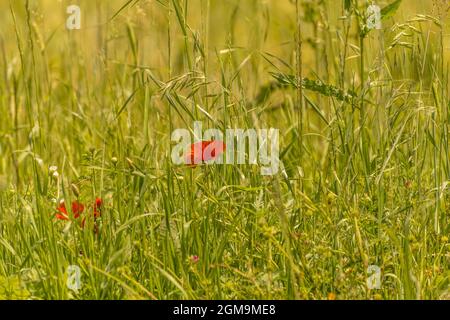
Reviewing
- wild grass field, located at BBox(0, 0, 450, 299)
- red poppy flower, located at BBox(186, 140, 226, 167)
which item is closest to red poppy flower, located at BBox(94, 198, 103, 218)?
wild grass field, located at BBox(0, 0, 450, 299)

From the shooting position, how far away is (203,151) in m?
3.05

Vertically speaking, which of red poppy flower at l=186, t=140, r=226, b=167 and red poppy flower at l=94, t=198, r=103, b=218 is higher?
red poppy flower at l=186, t=140, r=226, b=167

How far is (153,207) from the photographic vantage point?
322 centimetres

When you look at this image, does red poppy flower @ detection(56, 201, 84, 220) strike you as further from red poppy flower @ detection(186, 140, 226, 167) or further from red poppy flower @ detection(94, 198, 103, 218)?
red poppy flower @ detection(186, 140, 226, 167)

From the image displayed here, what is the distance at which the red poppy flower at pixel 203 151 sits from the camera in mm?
3043

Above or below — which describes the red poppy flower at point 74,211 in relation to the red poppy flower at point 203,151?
below

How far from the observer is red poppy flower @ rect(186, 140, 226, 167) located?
9.98 ft

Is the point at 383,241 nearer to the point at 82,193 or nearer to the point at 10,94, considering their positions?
the point at 82,193

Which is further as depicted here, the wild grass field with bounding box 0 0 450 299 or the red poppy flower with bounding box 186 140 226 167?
the red poppy flower with bounding box 186 140 226 167

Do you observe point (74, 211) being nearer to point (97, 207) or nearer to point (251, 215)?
point (97, 207)

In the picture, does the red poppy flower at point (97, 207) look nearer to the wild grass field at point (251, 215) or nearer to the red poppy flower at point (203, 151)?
the wild grass field at point (251, 215)

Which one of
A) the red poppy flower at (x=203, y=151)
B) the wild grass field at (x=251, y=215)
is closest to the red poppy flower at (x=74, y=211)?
the wild grass field at (x=251, y=215)

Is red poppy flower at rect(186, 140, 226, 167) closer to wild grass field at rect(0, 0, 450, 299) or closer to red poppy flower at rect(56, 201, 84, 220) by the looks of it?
wild grass field at rect(0, 0, 450, 299)
